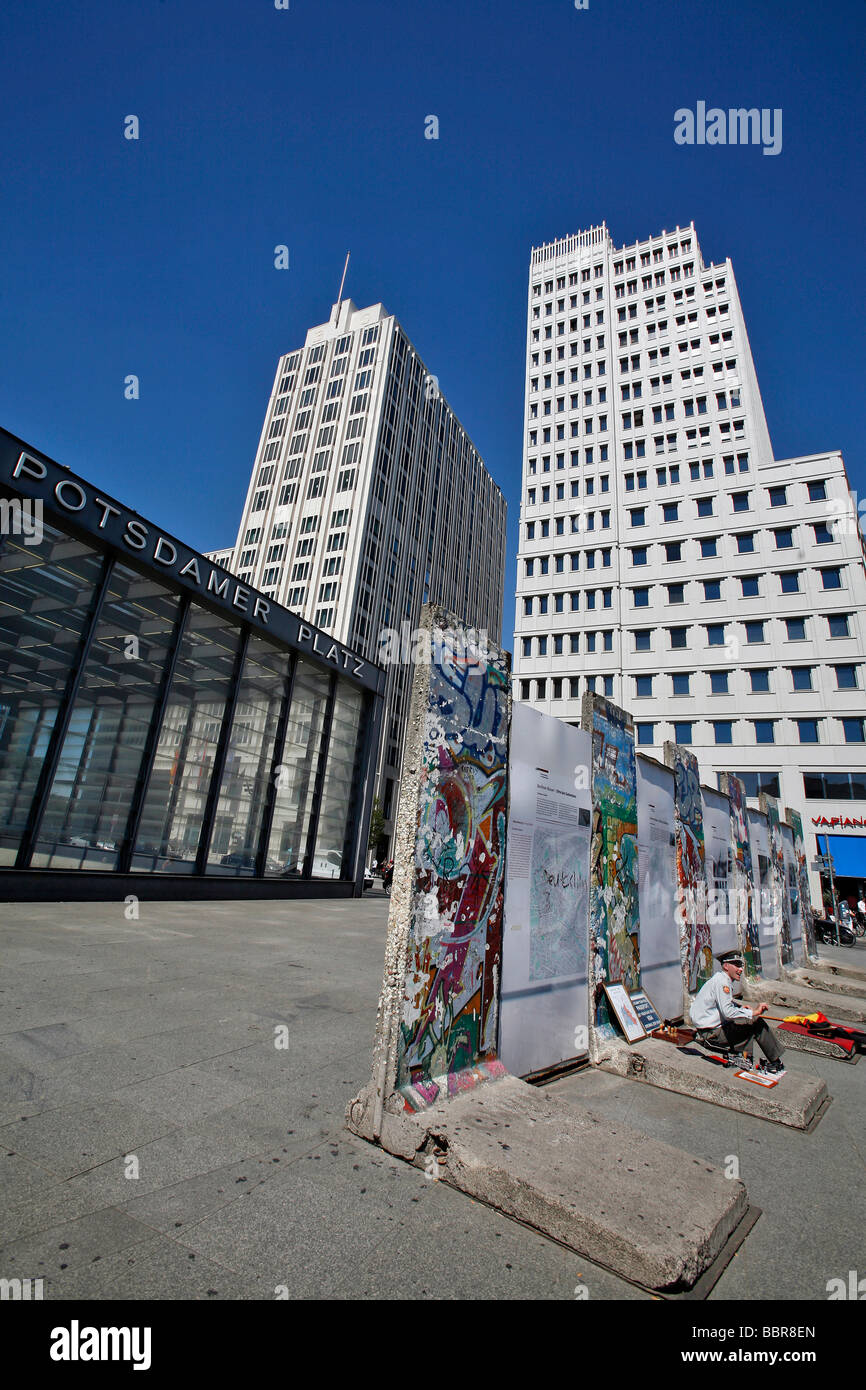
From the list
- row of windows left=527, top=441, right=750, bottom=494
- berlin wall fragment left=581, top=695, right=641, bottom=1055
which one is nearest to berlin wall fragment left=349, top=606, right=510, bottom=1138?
berlin wall fragment left=581, top=695, right=641, bottom=1055

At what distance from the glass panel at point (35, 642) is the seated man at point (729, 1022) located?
12.6 m

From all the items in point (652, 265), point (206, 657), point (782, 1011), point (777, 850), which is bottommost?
point (782, 1011)

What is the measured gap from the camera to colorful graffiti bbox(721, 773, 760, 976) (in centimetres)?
1182

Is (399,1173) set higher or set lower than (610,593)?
lower

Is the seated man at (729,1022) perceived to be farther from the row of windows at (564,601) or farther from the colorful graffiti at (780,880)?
the row of windows at (564,601)

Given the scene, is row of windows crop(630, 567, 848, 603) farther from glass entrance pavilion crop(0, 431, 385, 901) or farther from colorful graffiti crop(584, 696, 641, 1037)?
colorful graffiti crop(584, 696, 641, 1037)

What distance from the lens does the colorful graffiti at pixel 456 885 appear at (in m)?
4.23

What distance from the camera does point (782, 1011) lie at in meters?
10.9

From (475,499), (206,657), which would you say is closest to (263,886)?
(206,657)

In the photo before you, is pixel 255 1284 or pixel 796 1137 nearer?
pixel 255 1284

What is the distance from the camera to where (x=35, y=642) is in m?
12.8

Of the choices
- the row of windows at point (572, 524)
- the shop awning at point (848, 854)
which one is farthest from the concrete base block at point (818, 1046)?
the row of windows at point (572, 524)
